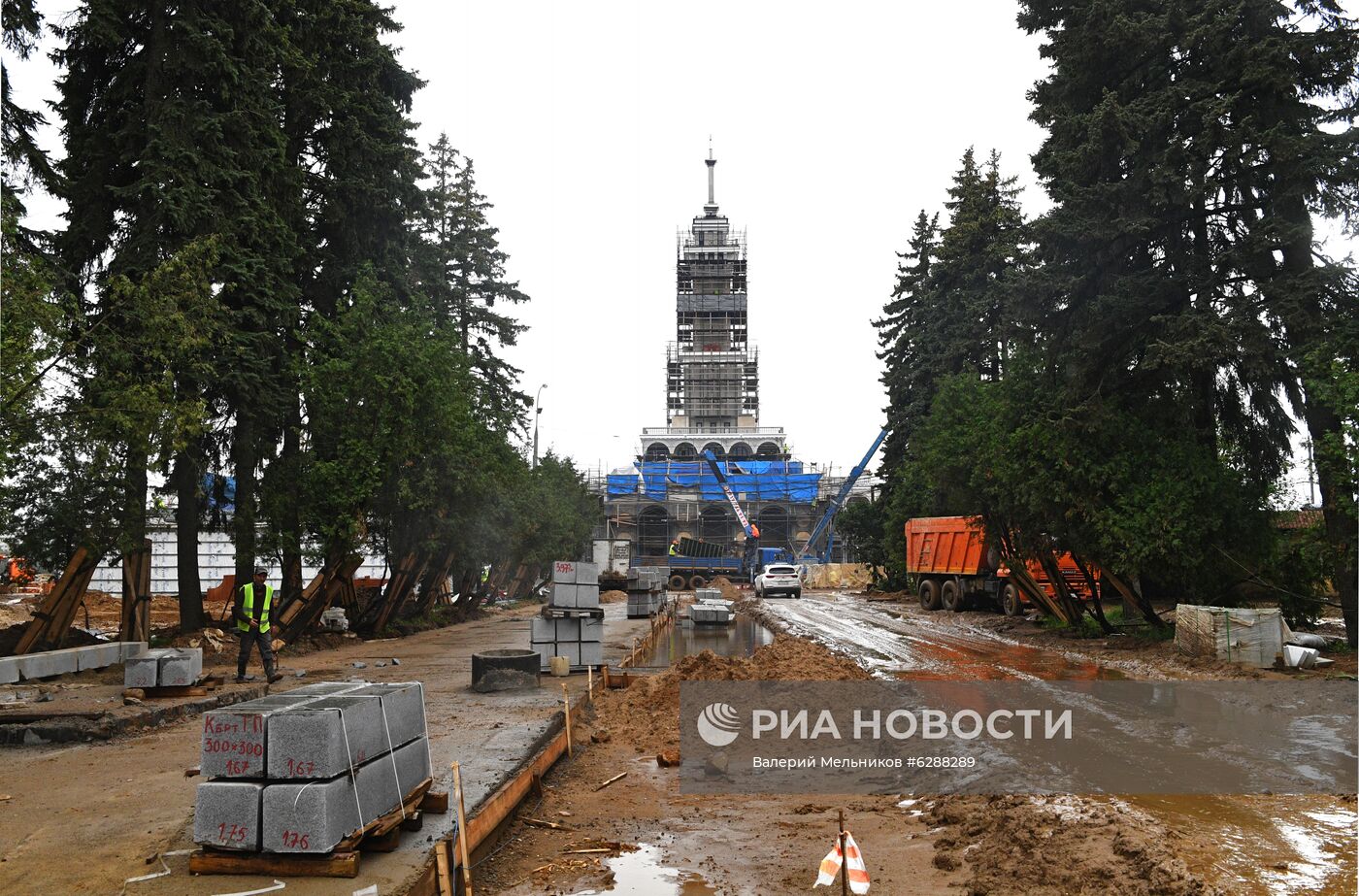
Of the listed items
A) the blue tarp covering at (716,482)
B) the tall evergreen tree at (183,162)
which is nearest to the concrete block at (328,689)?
the tall evergreen tree at (183,162)

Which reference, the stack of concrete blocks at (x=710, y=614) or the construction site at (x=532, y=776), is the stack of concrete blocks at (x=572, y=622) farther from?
the stack of concrete blocks at (x=710, y=614)

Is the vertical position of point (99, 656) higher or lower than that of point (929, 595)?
higher

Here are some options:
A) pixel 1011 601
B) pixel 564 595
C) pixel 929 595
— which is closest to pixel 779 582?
pixel 929 595

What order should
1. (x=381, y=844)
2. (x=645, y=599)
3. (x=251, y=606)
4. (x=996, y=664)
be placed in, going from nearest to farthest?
(x=381, y=844) < (x=251, y=606) < (x=996, y=664) < (x=645, y=599)

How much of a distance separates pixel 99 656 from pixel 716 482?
6684cm

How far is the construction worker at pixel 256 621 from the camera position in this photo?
1485 cm

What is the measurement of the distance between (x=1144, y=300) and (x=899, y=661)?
28.6ft

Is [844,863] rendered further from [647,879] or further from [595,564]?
[595,564]

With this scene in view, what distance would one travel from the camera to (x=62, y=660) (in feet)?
53.7

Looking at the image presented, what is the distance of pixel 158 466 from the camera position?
1498 cm

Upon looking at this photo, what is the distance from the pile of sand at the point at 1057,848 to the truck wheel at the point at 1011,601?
2305cm

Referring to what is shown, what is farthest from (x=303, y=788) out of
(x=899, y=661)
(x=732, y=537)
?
(x=732, y=537)

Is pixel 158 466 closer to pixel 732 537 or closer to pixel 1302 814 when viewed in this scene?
pixel 1302 814

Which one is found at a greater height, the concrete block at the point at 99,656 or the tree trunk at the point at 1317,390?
the tree trunk at the point at 1317,390
